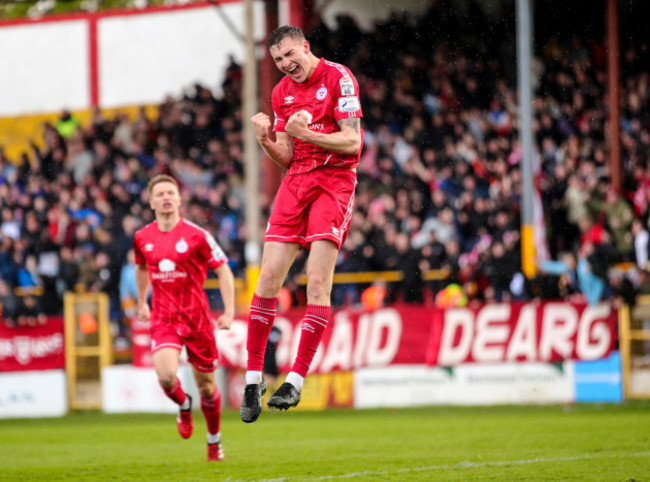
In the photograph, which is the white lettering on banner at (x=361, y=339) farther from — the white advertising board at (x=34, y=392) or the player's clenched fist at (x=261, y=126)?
the player's clenched fist at (x=261, y=126)

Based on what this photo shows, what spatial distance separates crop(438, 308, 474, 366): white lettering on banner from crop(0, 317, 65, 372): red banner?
6.15m

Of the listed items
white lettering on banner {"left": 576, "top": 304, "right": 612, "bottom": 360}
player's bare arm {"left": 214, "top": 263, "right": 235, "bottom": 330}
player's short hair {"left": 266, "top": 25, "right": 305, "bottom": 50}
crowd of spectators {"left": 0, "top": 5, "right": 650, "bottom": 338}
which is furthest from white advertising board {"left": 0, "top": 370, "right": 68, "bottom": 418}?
player's short hair {"left": 266, "top": 25, "right": 305, "bottom": 50}

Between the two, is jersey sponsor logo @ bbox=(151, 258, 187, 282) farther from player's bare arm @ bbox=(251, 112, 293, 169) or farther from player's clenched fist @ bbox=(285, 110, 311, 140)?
player's clenched fist @ bbox=(285, 110, 311, 140)

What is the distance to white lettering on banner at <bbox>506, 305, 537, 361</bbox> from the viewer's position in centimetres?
1703

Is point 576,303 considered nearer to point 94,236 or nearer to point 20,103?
point 94,236

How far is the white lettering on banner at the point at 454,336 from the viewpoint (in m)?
17.3

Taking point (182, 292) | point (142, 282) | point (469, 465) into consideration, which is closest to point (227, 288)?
point (182, 292)

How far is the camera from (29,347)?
19.3 meters

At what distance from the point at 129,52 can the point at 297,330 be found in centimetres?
1499

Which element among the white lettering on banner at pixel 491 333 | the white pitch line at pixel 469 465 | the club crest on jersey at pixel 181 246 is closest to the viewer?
the white pitch line at pixel 469 465

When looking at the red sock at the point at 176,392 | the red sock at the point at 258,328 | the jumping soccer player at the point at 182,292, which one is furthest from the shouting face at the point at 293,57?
the red sock at the point at 176,392

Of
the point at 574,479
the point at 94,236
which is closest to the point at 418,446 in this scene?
the point at 574,479

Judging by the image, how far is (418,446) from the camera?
38.3 feet

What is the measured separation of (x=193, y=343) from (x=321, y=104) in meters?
3.31
